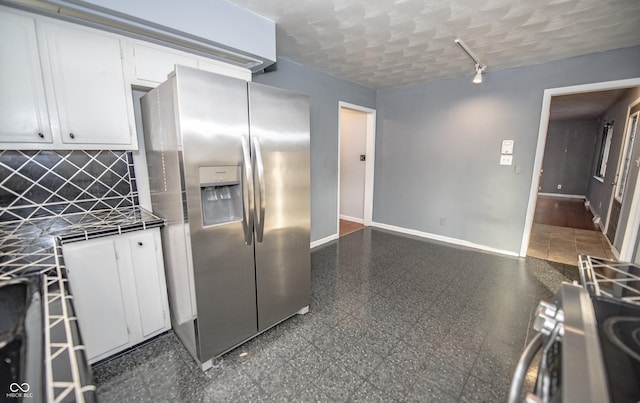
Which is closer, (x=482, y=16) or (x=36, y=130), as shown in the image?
(x=36, y=130)

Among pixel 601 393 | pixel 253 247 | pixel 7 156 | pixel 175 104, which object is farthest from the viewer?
pixel 253 247

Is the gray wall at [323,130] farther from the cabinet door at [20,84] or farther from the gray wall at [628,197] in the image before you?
the gray wall at [628,197]

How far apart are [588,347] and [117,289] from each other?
2.25 meters

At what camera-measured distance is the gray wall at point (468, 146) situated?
10.2ft

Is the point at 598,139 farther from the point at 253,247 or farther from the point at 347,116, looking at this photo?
the point at 253,247

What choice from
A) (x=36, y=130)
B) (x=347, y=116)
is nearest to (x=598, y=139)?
(x=347, y=116)

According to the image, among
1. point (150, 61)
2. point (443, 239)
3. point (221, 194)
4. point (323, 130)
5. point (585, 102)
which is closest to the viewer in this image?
point (221, 194)

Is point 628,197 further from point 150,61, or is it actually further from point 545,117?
point 150,61

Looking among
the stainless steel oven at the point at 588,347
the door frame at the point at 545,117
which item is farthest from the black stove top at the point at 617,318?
the door frame at the point at 545,117

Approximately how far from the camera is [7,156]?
1.66m

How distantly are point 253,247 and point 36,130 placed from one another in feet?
4.72

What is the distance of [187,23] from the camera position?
1740mm

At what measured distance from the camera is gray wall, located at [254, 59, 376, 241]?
3.35m

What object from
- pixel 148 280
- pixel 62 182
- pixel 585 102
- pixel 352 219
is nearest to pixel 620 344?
pixel 148 280
